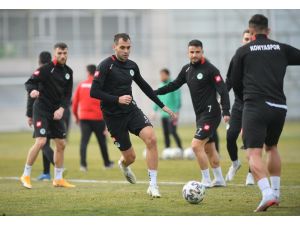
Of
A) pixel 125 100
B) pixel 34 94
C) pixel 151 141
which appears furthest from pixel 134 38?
pixel 125 100

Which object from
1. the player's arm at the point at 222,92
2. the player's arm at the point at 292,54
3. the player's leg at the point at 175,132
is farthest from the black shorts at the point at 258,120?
the player's leg at the point at 175,132

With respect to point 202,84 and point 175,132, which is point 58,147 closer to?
point 202,84

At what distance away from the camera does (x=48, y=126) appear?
12867mm

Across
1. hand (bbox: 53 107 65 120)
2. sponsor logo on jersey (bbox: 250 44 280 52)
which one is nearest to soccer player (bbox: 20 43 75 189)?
hand (bbox: 53 107 65 120)

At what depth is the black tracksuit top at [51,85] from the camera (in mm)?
12651

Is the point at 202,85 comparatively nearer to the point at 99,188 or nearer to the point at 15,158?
the point at 99,188

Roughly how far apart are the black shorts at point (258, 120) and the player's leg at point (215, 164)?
322cm

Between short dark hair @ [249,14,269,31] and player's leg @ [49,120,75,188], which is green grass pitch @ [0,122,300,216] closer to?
player's leg @ [49,120,75,188]

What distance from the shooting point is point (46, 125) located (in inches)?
500

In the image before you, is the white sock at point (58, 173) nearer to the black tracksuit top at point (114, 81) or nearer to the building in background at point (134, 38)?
the black tracksuit top at point (114, 81)

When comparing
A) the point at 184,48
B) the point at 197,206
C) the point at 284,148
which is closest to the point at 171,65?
the point at 184,48

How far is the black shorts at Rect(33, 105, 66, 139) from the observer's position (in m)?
12.6

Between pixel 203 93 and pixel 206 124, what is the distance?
1.64 ft

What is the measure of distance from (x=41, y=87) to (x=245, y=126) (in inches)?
184
